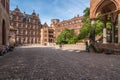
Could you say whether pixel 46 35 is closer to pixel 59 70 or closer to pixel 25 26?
pixel 25 26

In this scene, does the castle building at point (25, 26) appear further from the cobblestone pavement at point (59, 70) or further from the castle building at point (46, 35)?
the cobblestone pavement at point (59, 70)

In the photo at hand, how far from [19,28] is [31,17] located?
11.8 m

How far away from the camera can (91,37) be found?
3381 cm

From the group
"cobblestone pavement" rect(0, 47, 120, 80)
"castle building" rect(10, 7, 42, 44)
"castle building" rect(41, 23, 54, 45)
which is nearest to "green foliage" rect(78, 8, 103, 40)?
"cobblestone pavement" rect(0, 47, 120, 80)

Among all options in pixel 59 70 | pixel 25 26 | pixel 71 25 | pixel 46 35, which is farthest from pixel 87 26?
pixel 46 35

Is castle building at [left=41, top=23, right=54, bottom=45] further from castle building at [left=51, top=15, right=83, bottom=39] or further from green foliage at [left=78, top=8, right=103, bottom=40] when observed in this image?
green foliage at [left=78, top=8, right=103, bottom=40]

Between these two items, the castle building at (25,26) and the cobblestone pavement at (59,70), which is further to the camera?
the castle building at (25,26)

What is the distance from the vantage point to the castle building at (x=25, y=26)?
346ft

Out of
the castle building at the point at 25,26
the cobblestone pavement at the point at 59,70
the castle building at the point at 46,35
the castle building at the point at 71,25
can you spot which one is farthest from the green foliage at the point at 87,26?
the castle building at the point at 46,35

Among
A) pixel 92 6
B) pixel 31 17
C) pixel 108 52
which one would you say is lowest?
pixel 108 52

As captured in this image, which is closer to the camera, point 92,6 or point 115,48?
point 115,48

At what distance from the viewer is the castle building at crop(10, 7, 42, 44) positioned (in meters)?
105

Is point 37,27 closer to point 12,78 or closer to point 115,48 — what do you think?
point 115,48

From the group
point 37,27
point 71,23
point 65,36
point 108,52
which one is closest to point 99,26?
point 108,52
